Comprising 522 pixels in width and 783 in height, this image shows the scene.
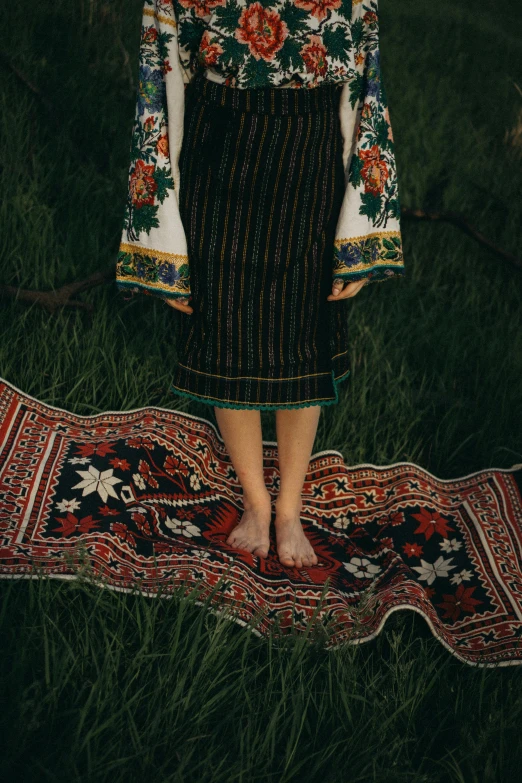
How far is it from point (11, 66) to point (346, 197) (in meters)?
2.15

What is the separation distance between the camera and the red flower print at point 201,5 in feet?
5.16

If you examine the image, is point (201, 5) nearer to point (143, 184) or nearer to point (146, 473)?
point (143, 184)

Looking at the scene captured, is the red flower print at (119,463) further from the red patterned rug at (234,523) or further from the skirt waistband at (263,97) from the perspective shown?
the skirt waistband at (263,97)

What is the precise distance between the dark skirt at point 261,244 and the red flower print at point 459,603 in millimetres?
665

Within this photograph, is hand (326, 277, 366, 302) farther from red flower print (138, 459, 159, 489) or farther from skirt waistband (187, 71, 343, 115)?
red flower print (138, 459, 159, 489)

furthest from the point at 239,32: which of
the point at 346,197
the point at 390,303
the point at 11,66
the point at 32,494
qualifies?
the point at 11,66

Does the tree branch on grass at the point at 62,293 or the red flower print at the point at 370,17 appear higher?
the red flower print at the point at 370,17

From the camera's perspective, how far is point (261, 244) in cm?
176

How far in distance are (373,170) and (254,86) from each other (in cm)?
37

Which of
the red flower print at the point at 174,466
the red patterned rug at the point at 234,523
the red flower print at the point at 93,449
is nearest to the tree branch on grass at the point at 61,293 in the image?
the red patterned rug at the point at 234,523

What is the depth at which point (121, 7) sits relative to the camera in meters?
3.88

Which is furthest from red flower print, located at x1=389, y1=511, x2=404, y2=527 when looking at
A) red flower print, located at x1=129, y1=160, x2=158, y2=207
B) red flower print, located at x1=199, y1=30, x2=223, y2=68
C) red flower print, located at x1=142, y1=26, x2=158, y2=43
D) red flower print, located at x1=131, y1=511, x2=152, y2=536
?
→ red flower print, located at x1=142, y1=26, x2=158, y2=43

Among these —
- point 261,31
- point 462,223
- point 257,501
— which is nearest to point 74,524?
point 257,501

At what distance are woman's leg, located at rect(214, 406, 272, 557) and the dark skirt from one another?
0.37 feet
